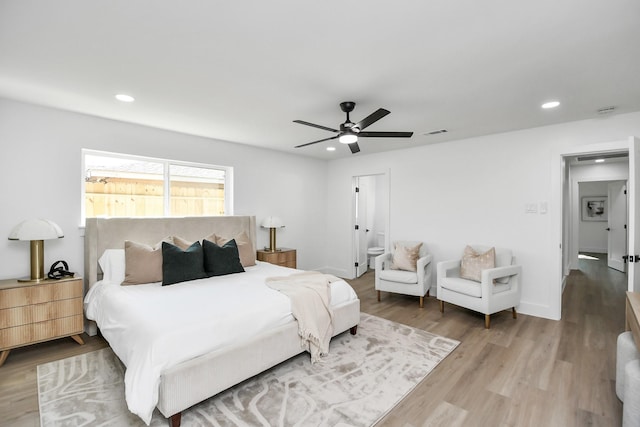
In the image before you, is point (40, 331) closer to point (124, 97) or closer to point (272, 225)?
point (124, 97)

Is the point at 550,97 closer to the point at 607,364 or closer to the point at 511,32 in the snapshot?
the point at 511,32

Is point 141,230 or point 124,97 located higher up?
point 124,97

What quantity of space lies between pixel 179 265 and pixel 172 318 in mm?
1193

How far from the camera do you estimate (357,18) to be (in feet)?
5.62

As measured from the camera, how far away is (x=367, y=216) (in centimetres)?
675

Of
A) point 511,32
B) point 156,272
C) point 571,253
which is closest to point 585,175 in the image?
point 571,253

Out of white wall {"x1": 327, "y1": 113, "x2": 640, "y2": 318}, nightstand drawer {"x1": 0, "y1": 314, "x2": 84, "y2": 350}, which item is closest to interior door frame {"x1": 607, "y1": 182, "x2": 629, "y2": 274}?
white wall {"x1": 327, "y1": 113, "x2": 640, "y2": 318}

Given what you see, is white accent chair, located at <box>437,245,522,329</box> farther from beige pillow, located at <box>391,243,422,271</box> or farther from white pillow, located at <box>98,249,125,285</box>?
white pillow, located at <box>98,249,125,285</box>

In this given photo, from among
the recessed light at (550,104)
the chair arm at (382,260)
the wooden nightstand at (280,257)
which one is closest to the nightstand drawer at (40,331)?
the wooden nightstand at (280,257)

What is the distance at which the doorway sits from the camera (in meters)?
6.05

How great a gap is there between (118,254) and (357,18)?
332 cm

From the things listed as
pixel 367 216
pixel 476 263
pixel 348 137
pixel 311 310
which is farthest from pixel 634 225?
pixel 367 216

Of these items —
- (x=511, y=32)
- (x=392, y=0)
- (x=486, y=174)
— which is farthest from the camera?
(x=486, y=174)

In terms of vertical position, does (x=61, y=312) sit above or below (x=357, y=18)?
below
